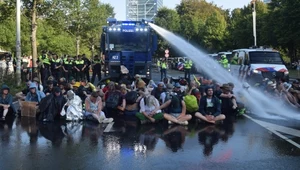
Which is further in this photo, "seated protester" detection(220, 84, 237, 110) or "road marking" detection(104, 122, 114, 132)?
"seated protester" detection(220, 84, 237, 110)

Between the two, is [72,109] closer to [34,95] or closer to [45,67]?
[34,95]

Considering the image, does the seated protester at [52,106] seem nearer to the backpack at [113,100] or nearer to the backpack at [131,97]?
the backpack at [113,100]

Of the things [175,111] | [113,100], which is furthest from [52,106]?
[175,111]

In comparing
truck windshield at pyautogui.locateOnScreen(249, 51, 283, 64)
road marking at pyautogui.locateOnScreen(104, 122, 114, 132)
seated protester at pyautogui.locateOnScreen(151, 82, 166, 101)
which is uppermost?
truck windshield at pyautogui.locateOnScreen(249, 51, 283, 64)

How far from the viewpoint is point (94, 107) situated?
38.8 ft

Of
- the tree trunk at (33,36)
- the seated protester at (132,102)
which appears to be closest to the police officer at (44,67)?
the tree trunk at (33,36)

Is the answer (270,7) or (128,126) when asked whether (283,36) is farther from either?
(128,126)

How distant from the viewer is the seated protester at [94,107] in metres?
11.7

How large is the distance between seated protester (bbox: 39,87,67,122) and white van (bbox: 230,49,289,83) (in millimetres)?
11482

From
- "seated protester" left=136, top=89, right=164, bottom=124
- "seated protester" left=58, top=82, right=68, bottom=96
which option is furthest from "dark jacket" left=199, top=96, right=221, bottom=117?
"seated protester" left=58, top=82, right=68, bottom=96

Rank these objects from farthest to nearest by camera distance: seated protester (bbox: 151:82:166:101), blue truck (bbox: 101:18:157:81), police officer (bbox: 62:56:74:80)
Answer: police officer (bbox: 62:56:74:80)
blue truck (bbox: 101:18:157:81)
seated protester (bbox: 151:82:166:101)

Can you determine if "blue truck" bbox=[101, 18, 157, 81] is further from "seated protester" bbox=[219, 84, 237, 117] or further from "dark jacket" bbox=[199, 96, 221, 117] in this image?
"dark jacket" bbox=[199, 96, 221, 117]

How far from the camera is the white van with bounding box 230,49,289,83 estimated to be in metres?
21.0

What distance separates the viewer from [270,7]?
55500 mm
